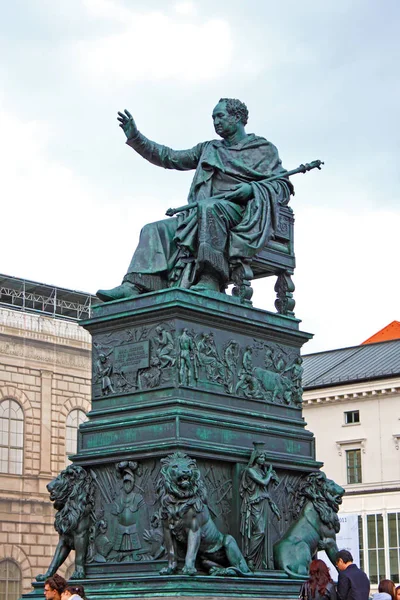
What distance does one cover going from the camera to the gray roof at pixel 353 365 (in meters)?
52.7

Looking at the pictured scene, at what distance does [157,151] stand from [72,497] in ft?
14.1

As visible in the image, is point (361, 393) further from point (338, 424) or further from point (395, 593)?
point (395, 593)

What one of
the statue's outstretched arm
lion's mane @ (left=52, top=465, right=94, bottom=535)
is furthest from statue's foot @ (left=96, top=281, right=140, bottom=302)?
the statue's outstretched arm

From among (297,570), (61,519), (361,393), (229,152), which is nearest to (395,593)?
(297,570)

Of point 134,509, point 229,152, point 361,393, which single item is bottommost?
point 134,509

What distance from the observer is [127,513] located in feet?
37.8

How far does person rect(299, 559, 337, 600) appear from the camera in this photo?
9.41 meters

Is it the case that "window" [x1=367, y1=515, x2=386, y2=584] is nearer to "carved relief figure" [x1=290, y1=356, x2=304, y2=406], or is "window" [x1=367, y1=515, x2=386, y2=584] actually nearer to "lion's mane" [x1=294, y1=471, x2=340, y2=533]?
"carved relief figure" [x1=290, y1=356, x2=304, y2=406]

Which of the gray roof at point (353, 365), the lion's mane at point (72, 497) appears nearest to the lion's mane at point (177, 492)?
the lion's mane at point (72, 497)

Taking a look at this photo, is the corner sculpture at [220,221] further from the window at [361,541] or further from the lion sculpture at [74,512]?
the window at [361,541]

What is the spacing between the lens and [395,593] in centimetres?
1122

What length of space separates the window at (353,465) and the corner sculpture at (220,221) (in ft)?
131

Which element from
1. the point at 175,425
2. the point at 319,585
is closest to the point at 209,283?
the point at 175,425

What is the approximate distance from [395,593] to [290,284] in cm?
367
